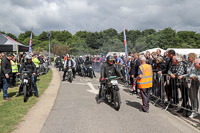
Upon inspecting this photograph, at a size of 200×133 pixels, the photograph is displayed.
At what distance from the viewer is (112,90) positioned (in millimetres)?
6680

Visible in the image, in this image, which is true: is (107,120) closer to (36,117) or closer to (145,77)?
(145,77)

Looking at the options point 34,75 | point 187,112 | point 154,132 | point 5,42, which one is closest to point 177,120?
point 187,112

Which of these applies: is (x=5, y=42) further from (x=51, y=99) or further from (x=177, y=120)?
(x=177, y=120)

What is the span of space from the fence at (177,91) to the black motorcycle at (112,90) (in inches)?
71.2

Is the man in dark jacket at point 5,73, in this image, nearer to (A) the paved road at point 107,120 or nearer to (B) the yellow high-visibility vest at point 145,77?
(A) the paved road at point 107,120

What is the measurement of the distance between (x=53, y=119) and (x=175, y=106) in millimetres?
4379

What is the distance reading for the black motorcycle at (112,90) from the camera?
20.5ft

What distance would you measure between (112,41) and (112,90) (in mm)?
91319

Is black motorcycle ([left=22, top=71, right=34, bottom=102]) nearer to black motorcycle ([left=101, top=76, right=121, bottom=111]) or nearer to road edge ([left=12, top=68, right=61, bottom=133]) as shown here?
road edge ([left=12, top=68, right=61, bottom=133])

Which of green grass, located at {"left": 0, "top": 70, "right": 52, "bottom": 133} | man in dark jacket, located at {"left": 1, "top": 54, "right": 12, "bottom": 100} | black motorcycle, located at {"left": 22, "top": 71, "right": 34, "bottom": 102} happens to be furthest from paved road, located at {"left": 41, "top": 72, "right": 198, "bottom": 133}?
man in dark jacket, located at {"left": 1, "top": 54, "right": 12, "bottom": 100}

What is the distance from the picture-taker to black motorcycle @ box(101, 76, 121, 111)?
20.5 ft

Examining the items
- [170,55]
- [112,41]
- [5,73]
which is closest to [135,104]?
[170,55]

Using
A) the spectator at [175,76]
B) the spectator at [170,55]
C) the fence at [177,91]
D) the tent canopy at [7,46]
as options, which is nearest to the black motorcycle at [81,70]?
the tent canopy at [7,46]

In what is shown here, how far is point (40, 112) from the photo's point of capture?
19.7 feet
